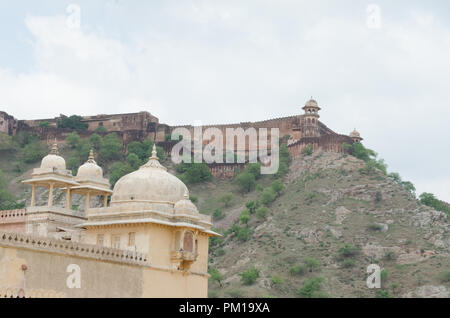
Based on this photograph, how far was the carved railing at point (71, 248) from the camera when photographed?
27625mm

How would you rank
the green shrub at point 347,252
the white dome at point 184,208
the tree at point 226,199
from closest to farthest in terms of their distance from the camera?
the white dome at point 184,208 < the green shrub at point 347,252 < the tree at point 226,199

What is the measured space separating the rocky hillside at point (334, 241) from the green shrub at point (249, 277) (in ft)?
0.21

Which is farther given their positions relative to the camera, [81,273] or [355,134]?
[355,134]

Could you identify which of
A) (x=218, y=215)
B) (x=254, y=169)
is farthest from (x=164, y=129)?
(x=218, y=215)

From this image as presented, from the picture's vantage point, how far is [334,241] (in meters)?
64.2

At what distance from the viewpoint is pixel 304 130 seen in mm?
76312

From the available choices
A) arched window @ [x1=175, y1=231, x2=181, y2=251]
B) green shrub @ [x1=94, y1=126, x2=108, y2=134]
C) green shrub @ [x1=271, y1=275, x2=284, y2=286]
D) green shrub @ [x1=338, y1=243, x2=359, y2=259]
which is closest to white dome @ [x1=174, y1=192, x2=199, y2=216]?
arched window @ [x1=175, y1=231, x2=181, y2=251]

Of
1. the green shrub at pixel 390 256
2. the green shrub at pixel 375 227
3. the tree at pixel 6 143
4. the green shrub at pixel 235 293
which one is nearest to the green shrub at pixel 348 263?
the green shrub at pixel 390 256

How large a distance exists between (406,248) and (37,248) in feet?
127

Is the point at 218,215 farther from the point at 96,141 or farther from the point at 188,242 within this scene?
the point at 188,242

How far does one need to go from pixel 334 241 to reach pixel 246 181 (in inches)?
545

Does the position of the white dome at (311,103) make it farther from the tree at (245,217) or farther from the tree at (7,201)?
the tree at (7,201)
